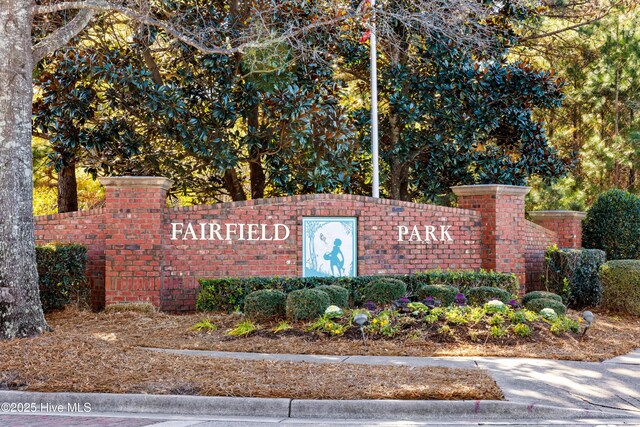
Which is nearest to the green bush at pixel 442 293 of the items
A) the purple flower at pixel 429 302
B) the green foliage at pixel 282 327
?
the purple flower at pixel 429 302

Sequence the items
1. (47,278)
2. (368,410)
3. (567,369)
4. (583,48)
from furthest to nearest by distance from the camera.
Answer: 1. (583,48)
2. (47,278)
3. (567,369)
4. (368,410)

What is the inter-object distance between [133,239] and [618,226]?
10995 mm

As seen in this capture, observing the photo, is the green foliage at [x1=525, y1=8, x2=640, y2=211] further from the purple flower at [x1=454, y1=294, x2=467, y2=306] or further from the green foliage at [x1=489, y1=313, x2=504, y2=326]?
the green foliage at [x1=489, y1=313, x2=504, y2=326]

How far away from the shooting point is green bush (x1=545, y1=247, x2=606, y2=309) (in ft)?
51.6

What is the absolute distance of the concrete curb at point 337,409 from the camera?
7.12 metres

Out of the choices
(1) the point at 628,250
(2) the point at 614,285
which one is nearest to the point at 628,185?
(1) the point at 628,250

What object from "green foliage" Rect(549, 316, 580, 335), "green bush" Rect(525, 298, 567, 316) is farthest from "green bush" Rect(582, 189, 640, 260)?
"green foliage" Rect(549, 316, 580, 335)

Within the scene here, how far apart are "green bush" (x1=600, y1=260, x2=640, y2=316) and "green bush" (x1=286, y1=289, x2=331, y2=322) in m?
6.45

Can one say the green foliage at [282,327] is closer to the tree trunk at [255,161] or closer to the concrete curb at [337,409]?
the concrete curb at [337,409]

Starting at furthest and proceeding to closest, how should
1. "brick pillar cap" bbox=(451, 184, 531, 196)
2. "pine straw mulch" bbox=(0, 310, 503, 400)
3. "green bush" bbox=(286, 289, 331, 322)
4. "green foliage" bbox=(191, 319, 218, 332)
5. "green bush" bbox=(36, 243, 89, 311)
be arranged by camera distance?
"brick pillar cap" bbox=(451, 184, 531, 196) < "green bush" bbox=(36, 243, 89, 311) < "green foliage" bbox=(191, 319, 218, 332) < "green bush" bbox=(286, 289, 331, 322) < "pine straw mulch" bbox=(0, 310, 503, 400)

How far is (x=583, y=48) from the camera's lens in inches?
915

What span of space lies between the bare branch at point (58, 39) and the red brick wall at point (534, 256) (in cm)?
974

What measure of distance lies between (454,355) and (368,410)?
2.93 meters

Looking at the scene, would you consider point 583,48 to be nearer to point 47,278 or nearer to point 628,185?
point 628,185
